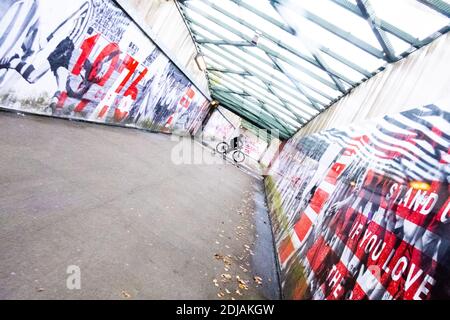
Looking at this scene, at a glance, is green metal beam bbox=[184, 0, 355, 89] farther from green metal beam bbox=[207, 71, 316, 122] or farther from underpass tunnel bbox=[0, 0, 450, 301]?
green metal beam bbox=[207, 71, 316, 122]

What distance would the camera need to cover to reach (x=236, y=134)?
4388 centimetres

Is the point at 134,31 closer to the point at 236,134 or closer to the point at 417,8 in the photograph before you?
the point at 417,8

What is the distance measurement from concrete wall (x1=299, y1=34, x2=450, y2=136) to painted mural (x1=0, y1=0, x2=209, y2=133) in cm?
736

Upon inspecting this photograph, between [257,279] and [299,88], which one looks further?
[299,88]

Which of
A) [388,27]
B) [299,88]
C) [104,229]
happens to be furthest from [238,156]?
[104,229]

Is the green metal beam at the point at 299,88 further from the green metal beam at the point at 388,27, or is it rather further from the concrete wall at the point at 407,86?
the green metal beam at the point at 388,27

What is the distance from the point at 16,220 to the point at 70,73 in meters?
6.47

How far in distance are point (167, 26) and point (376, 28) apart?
8.74 metres

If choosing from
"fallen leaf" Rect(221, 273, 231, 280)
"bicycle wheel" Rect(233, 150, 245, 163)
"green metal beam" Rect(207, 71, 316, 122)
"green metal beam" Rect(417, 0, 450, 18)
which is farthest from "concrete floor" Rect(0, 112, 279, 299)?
"bicycle wheel" Rect(233, 150, 245, 163)

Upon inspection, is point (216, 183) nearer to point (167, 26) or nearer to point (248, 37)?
point (248, 37)

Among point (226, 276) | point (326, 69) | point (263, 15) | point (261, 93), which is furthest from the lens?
point (261, 93)

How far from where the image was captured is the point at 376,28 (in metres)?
5.54

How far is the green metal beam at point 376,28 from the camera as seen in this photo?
5.19m

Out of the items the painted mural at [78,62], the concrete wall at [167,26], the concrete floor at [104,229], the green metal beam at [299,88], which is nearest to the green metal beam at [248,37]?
the green metal beam at [299,88]
